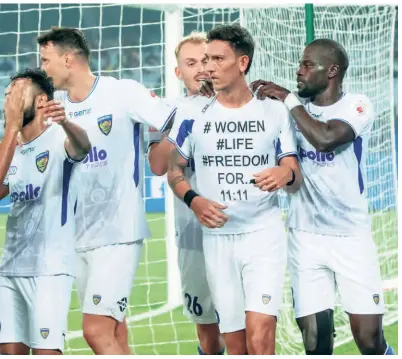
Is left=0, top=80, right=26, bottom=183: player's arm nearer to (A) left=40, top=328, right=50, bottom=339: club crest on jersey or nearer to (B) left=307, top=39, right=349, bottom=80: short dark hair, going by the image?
(A) left=40, top=328, right=50, bottom=339: club crest on jersey

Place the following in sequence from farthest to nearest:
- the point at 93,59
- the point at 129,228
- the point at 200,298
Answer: the point at 93,59
the point at 200,298
the point at 129,228

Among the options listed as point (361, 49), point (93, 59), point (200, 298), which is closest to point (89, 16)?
point (93, 59)

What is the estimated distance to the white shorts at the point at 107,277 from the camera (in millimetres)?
4914

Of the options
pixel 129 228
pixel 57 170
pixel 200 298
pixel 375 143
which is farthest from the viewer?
pixel 375 143

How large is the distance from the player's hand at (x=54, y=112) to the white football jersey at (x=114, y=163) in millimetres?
527

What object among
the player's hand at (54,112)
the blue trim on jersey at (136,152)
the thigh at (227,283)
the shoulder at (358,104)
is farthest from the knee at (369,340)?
the player's hand at (54,112)

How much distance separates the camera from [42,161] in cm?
468

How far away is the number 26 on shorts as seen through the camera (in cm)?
547


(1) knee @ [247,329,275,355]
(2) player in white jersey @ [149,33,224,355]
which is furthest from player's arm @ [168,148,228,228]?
(1) knee @ [247,329,275,355]

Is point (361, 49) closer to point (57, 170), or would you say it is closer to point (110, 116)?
point (110, 116)

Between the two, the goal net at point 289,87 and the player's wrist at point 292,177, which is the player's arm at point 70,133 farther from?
the goal net at point 289,87

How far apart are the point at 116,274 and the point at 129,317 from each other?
2.51 metres

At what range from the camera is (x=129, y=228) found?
499cm

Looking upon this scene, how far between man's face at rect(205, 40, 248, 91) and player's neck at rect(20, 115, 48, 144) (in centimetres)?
79
